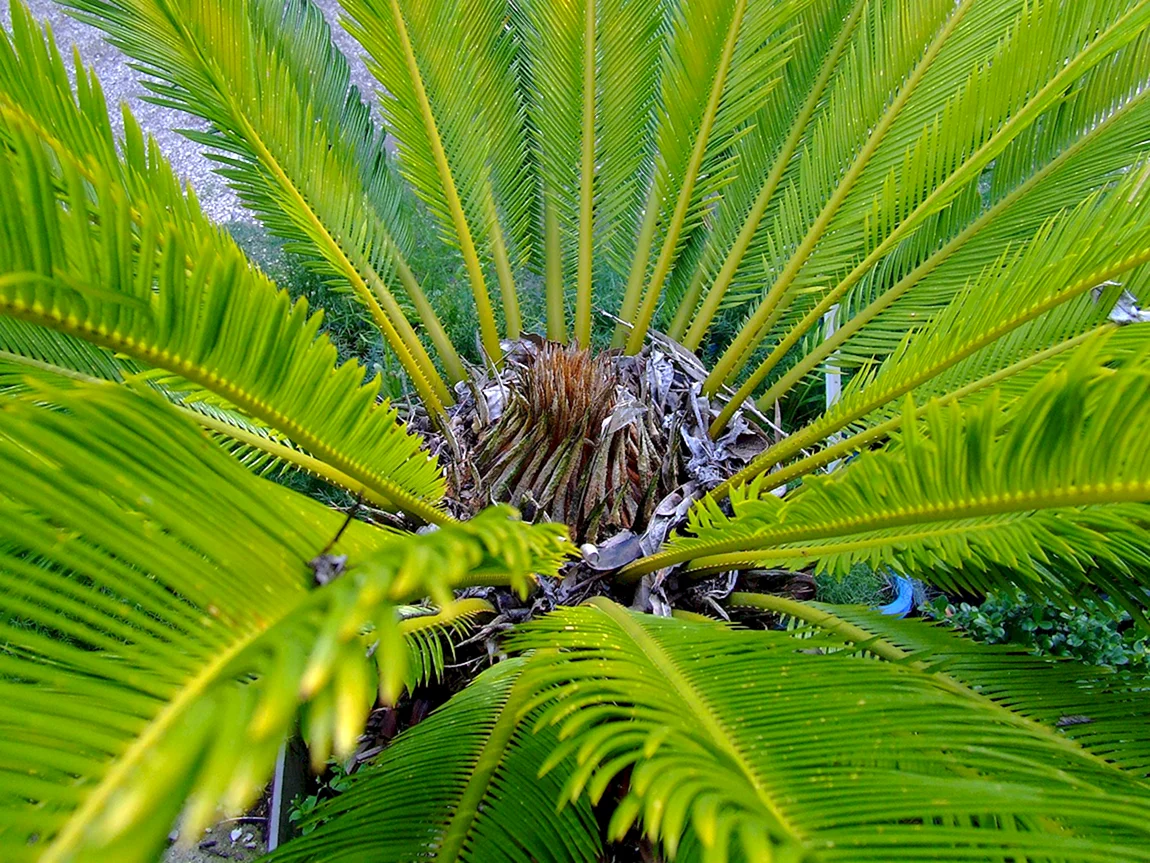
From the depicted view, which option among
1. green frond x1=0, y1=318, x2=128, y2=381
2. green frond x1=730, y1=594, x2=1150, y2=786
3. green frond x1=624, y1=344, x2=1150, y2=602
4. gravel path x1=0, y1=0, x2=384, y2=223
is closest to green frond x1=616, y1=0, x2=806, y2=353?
green frond x1=624, y1=344, x2=1150, y2=602

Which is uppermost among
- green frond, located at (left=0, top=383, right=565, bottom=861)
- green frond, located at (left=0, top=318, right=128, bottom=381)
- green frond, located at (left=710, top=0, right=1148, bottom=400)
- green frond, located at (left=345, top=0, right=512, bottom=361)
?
green frond, located at (left=710, top=0, right=1148, bottom=400)

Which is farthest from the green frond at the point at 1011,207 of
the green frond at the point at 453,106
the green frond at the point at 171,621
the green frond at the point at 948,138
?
the green frond at the point at 171,621

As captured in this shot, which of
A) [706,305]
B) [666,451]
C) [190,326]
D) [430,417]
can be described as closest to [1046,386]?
[190,326]

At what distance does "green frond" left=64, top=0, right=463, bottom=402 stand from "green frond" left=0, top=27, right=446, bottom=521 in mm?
369

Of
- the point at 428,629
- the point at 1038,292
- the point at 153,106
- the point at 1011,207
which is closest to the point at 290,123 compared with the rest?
the point at 428,629

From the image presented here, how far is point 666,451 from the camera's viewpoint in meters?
1.39

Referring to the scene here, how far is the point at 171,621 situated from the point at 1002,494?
2.15 ft

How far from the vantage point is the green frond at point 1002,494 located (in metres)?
0.60

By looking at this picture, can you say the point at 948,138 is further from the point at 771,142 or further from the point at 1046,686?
the point at 1046,686

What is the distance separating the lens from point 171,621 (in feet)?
1.67

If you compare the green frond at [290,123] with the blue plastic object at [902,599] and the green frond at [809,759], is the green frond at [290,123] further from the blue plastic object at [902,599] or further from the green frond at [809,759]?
the blue plastic object at [902,599]

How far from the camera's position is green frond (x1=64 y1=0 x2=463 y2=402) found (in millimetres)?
1148

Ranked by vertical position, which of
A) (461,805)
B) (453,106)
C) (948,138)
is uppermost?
(948,138)

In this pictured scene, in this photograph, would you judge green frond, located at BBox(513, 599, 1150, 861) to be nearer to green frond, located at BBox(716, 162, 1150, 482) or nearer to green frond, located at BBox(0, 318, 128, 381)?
green frond, located at BBox(716, 162, 1150, 482)
